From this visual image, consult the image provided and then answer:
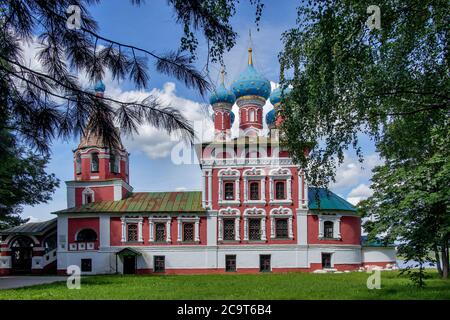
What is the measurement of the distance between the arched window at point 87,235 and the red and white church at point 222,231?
0.19 ft

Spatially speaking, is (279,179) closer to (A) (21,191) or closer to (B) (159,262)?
(B) (159,262)

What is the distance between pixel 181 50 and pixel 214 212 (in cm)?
2184

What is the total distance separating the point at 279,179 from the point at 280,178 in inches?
3.3

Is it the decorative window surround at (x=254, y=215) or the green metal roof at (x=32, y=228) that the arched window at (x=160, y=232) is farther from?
the green metal roof at (x=32, y=228)

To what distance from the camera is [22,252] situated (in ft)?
87.8

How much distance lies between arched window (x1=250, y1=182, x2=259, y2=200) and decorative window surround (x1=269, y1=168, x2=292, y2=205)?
796 millimetres

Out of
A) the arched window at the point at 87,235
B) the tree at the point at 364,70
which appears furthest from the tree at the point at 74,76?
the arched window at the point at 87,235

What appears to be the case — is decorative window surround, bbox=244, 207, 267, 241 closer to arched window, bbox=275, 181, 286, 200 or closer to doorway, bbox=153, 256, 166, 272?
arched window, bbox=275, 181, 286, 200

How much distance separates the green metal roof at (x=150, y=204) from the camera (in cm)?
2623

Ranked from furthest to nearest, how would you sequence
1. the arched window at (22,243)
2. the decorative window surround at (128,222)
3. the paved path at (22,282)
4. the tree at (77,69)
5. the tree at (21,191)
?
the arched window at (22,243) < the decorative window surround at (128,222) < the tree at (21,191) < the paved path at (22,282) < the tree at (77,69)

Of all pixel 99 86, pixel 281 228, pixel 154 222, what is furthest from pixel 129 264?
pixel 99 86

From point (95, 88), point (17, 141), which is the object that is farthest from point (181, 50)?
point (17, 141)

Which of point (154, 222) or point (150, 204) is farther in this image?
point (150, 204)
